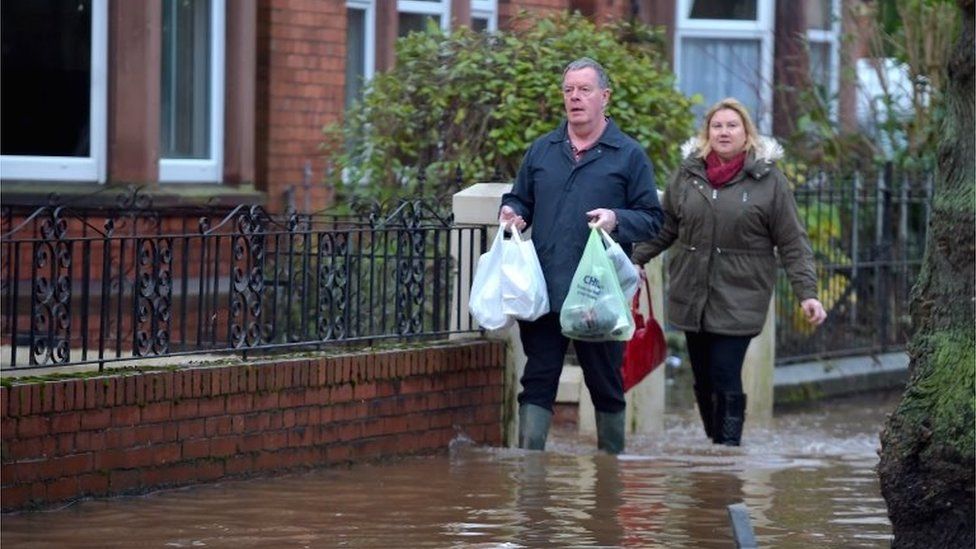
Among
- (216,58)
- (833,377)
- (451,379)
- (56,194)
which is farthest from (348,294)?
(833,377)

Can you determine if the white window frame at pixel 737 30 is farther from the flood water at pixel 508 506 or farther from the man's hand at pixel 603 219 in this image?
the man's hand at pixel 603 219

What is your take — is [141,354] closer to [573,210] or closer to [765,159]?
[573,210]

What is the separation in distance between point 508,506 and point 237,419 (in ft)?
3.83

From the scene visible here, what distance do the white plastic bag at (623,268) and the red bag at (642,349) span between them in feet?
2.16

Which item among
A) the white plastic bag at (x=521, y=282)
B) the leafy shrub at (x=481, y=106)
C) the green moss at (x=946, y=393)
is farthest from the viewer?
the leafy shrub at (x=481, y=106)

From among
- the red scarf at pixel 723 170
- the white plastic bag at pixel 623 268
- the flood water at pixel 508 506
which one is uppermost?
the red scarf at pixel 723 170

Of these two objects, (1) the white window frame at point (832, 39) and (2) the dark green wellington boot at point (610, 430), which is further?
(1) the white window frame at point (832, 39)

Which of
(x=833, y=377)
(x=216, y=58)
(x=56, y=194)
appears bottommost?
(x=833, y=377)

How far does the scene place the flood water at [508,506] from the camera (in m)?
6.78

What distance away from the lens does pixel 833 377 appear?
13.6 m

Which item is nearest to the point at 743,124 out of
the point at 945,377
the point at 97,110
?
the point at 945,377

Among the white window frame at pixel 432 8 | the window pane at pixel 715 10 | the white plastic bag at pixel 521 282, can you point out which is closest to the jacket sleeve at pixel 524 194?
the white plastic bag at pixel 521 282

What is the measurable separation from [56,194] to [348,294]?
2962 mm

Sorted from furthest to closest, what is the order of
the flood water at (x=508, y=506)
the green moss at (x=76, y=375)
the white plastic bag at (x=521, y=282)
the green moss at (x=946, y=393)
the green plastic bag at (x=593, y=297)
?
the white plastic bag at (x=521, y=282)
the green plastic bag at (x=593, y=297)
the green moss at (x=76, y=375)
the flood water at (x=508, y=506)
the green moss at (x=946, y=393)
